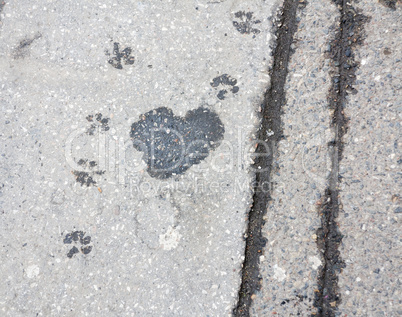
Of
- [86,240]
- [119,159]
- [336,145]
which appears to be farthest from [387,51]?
[86,240]

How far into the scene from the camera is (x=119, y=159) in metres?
1.84

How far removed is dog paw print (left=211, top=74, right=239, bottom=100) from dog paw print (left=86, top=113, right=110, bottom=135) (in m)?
0.73

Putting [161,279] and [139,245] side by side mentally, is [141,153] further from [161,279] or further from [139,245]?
[161,279]

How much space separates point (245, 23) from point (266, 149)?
84 cm

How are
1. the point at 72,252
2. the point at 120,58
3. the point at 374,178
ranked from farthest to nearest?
the point at 120,58 < the point at 72,252 < the point at 374,178

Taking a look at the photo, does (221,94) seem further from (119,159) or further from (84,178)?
(84,178)

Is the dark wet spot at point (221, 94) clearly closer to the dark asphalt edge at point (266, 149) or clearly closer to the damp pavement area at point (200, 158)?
the damp pavement area at point (200, 158)

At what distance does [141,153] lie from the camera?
1836mm

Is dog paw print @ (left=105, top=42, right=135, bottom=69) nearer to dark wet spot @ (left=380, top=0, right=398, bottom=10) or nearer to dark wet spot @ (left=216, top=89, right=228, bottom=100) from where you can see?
dark wet spot @ (left=216, top=89, right=228, bottom=100)

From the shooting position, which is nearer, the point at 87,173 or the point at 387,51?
the point at 387,51

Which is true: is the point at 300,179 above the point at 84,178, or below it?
above

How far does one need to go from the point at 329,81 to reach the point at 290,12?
53cm

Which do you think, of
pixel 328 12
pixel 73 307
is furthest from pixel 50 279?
pixel 328 12

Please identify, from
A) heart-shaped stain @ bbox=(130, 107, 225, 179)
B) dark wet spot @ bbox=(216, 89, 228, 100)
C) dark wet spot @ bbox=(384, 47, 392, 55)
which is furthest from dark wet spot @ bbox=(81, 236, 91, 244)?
dark wet spot @ bbox=(384, 47, 392, 55)
